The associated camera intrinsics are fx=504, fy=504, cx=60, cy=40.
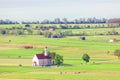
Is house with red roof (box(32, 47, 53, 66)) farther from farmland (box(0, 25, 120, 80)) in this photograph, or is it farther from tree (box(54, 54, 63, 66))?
tree (box(54, 54, 63, 66))

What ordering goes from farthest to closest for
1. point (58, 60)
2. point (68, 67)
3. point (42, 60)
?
point (42, 60) < point (58, 60) < point (68, 67)

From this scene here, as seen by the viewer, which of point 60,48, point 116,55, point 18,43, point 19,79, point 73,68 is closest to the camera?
point 19,79

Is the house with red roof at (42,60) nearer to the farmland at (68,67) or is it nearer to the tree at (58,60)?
the farmland at (68,67)

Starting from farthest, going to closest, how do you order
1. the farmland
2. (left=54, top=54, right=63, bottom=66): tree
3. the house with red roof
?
the house with red roof, (left=54, top=54, right=63, bottom=66): tree, the farmland

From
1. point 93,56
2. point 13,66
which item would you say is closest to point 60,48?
point 93,56

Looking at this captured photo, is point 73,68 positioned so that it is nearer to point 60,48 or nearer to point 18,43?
point 60,48

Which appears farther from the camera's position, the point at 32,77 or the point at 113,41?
the point at 113,41

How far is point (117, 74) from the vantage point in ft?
285

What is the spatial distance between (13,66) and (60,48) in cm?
4608

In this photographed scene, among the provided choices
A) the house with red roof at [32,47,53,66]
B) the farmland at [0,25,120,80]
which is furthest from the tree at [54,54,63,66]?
the house with red roof at [32,47,53,66]

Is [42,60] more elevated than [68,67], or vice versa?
[42,60]

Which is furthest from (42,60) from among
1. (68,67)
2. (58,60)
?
(68,67)

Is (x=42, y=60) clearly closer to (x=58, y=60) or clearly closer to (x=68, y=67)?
(x=58, y=60)

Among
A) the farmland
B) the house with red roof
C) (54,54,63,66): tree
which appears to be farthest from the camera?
the house with red roof
